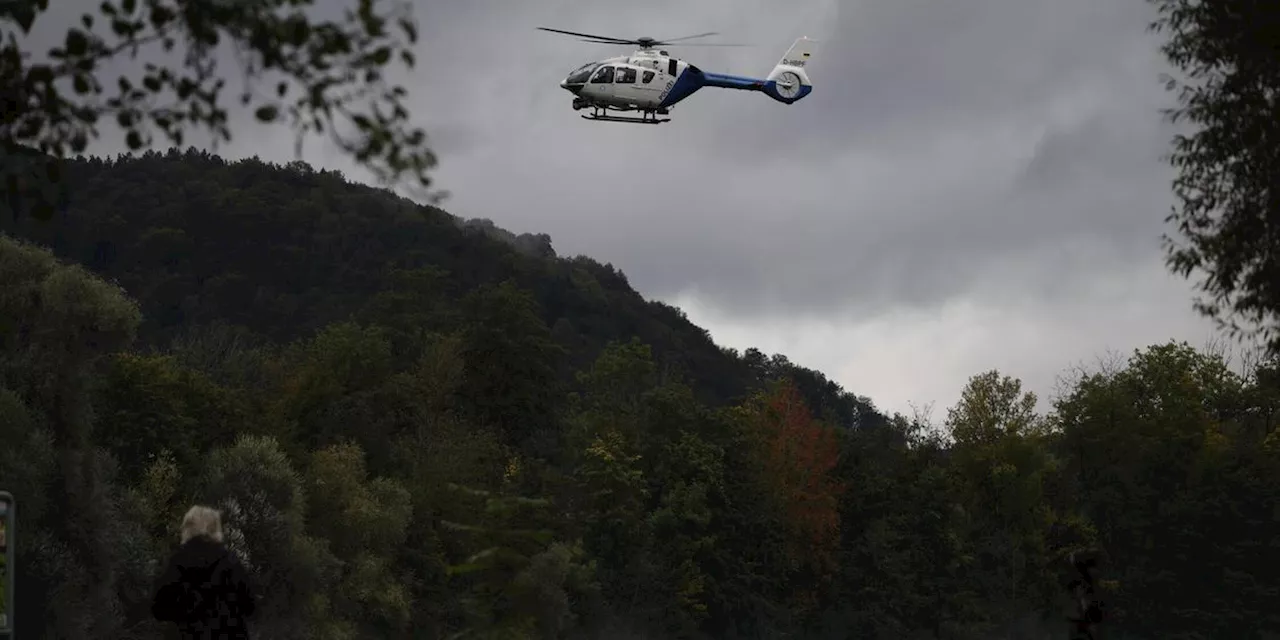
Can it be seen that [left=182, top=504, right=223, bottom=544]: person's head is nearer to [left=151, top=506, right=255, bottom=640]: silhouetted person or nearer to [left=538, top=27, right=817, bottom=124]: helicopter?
[left=151, top=506, right=255, bottom=640]: silhouetted person

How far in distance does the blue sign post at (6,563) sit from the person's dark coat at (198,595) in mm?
1205

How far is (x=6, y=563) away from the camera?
12.2m

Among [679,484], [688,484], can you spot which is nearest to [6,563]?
[679,484]

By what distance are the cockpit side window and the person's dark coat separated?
63.4 m

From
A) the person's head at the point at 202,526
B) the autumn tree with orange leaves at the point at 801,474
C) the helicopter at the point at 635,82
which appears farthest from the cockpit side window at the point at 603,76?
the person's head at the point at 202,526

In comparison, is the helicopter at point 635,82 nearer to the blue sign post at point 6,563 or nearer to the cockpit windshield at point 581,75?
the cockpit windshield at point 581,75

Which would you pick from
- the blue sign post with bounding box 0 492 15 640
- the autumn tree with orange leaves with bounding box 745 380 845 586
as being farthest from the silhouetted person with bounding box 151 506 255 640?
the autumn tree with orange leaves with bounding box 745 380 845 586

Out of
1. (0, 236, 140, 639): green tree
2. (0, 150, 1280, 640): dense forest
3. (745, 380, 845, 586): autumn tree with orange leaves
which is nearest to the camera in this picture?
(0, 236, 140, 639): green tree

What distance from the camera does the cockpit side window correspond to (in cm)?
7400

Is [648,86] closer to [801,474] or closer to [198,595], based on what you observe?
[801,474]

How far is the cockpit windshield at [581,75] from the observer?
74.2 m

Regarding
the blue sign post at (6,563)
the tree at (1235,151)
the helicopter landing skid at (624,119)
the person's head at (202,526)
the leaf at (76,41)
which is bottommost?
the blue sign post at (6,563)

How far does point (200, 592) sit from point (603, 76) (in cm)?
6357

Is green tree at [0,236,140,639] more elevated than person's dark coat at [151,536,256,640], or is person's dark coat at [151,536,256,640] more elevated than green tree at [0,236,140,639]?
green tree at [0,236,140,639]
